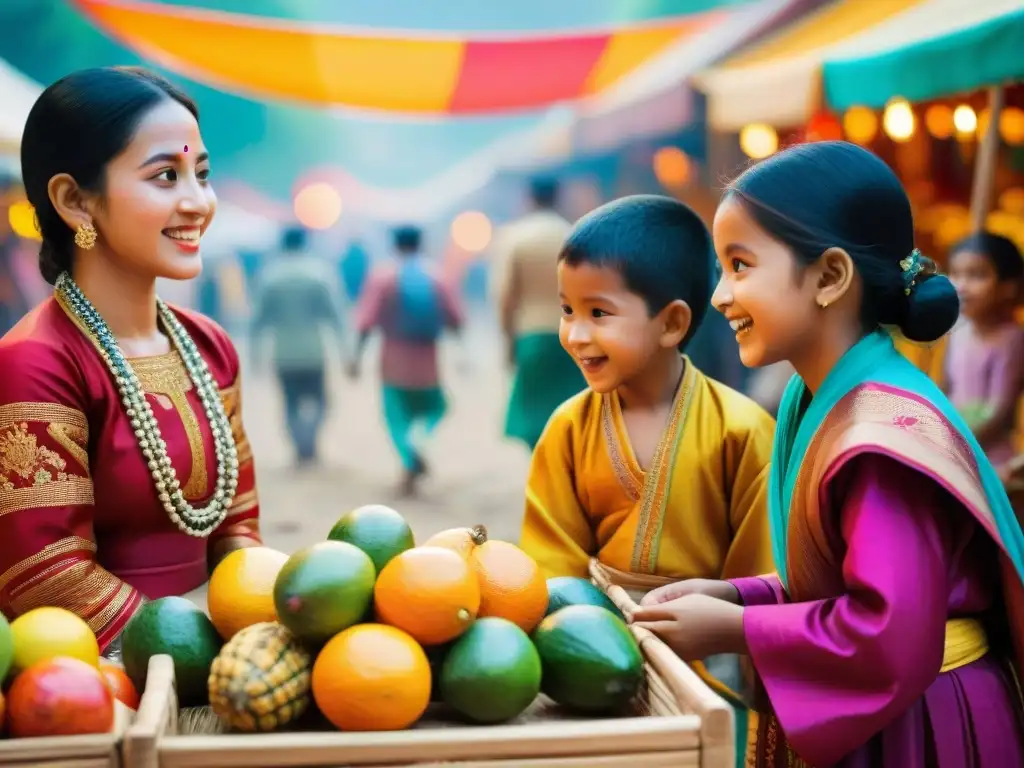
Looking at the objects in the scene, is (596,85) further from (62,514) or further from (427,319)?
(62,514)

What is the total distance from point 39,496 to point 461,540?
2.58ft

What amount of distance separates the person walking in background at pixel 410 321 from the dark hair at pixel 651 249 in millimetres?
5070

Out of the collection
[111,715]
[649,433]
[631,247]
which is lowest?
[111,715]

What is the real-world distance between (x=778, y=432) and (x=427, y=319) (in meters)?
5.60

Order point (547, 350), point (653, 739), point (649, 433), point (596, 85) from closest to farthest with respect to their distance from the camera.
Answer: point (653, 739) < point (649, 433) < point (547, 350) < point (596, 85)

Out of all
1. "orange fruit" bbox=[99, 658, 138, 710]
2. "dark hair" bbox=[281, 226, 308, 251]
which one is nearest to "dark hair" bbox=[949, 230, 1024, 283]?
"orange fruit" bbox=[99, 658, 138, 710]

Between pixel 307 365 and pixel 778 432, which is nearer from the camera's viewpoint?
pixel 778 432

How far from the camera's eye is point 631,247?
84.4 inches

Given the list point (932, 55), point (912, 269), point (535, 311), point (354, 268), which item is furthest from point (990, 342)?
point (354, 268)

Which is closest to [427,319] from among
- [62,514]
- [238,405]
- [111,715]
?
[238,405]

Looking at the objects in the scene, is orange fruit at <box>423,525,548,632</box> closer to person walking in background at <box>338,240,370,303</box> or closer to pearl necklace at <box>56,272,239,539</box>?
pearl necklace at <box>56,272,239,539</box>

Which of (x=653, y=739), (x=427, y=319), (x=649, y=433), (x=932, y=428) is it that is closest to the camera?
(x=653, y=739)

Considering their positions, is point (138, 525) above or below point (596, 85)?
below

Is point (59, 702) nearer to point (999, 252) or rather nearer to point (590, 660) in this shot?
point (590, 660)
